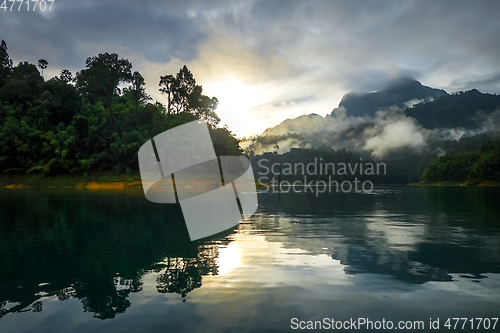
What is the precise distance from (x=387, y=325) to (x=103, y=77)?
97183 mm

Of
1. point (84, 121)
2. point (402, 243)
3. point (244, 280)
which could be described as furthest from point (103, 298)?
point (84, 121)

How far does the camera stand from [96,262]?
1105 centimetres

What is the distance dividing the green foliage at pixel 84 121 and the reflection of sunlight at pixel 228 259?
240 ft

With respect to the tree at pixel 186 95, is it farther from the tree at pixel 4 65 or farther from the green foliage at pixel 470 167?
the green foliage at pixel 470 167

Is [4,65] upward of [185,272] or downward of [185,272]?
upward

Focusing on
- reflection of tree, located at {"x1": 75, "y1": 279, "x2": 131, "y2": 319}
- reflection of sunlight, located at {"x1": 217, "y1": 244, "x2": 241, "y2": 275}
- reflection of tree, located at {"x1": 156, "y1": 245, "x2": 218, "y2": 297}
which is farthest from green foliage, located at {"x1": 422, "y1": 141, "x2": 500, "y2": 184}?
reflection of tree, located at {"x1": 75, "y1": 279, "x2": 131, "y2": 319}

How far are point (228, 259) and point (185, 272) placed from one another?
192cm

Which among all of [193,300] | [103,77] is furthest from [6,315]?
[103,77]

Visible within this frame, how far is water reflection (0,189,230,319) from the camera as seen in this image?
26.1ft

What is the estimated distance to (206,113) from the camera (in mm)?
103562

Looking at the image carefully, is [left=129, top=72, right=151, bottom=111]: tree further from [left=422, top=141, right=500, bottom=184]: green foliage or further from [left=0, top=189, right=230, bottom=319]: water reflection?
[left=422, top=141, right=500, bottom=184]: green foliage

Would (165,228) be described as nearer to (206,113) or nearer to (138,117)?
(138,117)

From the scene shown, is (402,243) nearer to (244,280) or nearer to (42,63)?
(244,280)

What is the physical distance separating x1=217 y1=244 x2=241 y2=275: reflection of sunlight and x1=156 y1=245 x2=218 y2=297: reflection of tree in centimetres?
19
